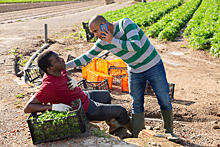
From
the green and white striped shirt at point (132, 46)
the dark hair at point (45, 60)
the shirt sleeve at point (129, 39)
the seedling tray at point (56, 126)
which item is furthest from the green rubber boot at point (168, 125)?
the dark hair at point (45, 60)

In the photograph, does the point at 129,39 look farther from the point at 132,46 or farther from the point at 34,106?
the point at 34,106

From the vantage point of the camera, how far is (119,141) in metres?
3.29

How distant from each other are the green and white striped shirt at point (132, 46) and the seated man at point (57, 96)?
0.76m

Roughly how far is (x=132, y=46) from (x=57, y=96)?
1.29 m

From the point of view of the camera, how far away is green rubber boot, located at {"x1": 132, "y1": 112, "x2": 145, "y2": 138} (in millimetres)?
3797

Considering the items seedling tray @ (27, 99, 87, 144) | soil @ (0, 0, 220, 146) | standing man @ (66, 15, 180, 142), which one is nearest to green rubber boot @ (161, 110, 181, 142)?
standing man @ (66, 15, 180, 142)

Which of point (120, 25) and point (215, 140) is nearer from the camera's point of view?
point (120, 25)

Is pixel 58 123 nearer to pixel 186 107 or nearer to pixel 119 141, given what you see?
pixel 119 141

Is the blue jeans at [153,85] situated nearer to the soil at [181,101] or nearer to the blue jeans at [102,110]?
the blue jeans at [102,110]

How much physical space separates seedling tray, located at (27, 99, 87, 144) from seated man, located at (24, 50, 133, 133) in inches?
6.2

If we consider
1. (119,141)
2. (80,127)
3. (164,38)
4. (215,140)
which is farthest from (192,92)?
(164,38)

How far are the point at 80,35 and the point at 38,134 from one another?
1035cm

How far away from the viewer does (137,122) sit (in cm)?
381

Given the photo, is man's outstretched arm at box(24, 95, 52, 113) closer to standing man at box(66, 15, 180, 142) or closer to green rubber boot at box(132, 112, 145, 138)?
standing man at box(66, 15, 180, 142)
